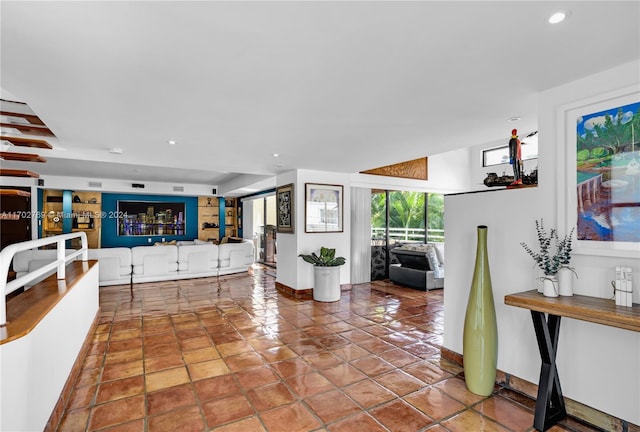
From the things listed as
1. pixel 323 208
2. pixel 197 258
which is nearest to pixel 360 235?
pixel 323 208

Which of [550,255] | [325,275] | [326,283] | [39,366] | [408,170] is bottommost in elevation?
[326,283]

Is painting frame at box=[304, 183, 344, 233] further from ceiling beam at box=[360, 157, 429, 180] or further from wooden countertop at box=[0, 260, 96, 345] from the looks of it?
wooden countertop at box=[0, 260, 96, 345]

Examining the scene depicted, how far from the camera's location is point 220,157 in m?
4.66

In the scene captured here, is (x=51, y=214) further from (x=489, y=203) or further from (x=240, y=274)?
(x=489, y=203)

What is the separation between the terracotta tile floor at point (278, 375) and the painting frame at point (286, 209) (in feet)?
5.18

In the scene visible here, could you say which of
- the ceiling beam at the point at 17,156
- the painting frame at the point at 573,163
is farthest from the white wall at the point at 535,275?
the ceiling beam at the point at 17,156

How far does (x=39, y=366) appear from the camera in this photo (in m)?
1.81

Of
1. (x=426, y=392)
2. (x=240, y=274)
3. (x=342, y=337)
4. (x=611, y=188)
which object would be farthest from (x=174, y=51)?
(x=240, y=274)

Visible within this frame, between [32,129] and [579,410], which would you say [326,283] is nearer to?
[579,410]

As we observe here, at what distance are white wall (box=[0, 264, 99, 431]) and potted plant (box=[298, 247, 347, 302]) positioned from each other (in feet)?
10.6

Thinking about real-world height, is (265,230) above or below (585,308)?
above

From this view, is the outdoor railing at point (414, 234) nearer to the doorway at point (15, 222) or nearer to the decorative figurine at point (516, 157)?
the decorative figurine at point (516, 157)

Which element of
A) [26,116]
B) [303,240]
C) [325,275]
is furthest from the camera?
[303,240]

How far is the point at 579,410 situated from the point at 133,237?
35.1 feet
